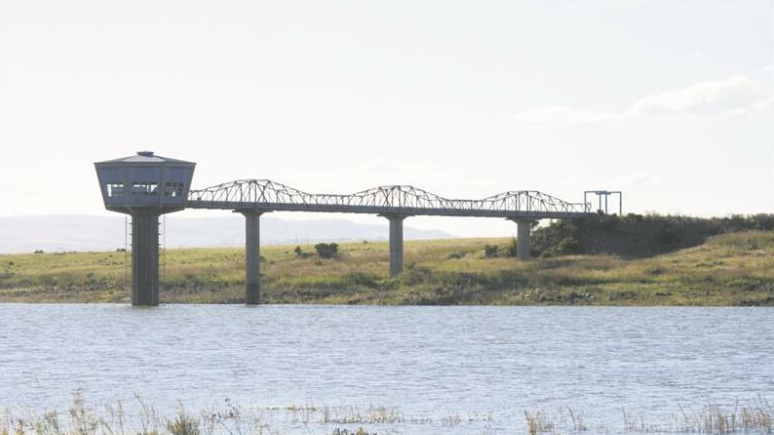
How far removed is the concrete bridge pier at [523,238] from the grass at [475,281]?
328 centimetres

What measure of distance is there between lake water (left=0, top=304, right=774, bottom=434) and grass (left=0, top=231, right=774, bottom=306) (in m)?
19.7

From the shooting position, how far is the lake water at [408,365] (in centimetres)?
5797

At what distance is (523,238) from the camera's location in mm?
189125

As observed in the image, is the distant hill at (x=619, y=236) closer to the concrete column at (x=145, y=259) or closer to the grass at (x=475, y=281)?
the grass at (x=475, y=281)

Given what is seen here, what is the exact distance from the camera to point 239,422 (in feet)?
171

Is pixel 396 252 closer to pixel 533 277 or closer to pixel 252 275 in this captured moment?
pixel 533 277

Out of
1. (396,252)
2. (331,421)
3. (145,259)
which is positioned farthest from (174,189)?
(331,421)

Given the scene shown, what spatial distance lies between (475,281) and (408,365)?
8524cm

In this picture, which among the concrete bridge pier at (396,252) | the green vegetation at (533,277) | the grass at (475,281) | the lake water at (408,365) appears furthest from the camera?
the concrete bridge pier at (396,252)

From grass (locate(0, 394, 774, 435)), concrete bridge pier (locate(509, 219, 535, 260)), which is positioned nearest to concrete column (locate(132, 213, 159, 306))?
concrete bridge pier (locate(509, 219, 535, 260))

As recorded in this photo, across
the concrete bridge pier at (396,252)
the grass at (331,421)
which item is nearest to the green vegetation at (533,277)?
the concrete bridge pier at (396,252)

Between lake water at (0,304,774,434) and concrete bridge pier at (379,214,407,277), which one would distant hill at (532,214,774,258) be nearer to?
concrete bridge pier at (379,214,407,277)

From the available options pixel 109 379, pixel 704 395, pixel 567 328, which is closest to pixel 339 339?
pixel 567 328

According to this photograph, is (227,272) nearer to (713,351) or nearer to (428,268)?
(428,268)
